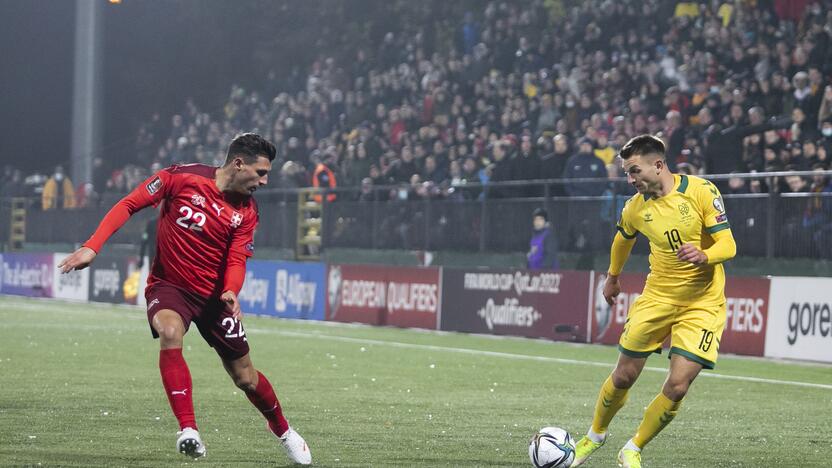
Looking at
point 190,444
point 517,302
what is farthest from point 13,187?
point 190,444

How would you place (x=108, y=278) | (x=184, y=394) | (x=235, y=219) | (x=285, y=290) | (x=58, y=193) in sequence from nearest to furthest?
(x=184, y=394) < (x=235, y=219) < (x=285, y=290) < (x=108, y=278) < (x=58, y=193)

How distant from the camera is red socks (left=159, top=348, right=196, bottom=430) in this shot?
798cm

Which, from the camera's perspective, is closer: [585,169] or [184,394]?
[184,394]

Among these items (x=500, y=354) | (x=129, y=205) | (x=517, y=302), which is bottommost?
(x=500, y=354)

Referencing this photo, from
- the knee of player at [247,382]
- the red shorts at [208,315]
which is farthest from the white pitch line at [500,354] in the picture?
the red shorts at [208,315]

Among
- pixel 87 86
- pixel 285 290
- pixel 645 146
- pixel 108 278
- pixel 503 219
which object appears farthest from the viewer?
pixel 87 86

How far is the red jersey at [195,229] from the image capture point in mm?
8523

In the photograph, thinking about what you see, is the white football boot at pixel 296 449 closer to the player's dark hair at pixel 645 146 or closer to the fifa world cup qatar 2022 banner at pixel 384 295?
the player's dark hair at pixel 645 146

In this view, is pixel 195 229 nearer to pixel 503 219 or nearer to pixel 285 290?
pixel 503 219

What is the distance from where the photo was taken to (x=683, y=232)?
8.60 m

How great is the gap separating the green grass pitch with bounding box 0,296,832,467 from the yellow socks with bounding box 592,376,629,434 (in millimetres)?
369

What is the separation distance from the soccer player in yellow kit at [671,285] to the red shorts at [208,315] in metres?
2.19

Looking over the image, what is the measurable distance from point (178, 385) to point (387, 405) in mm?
4141

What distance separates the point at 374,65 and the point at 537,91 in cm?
809
